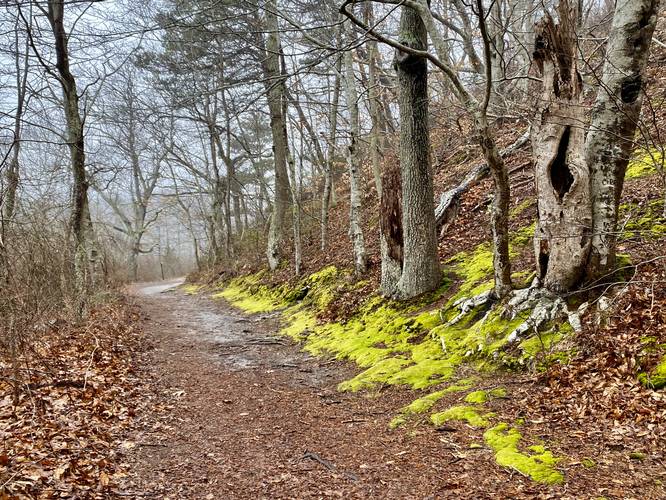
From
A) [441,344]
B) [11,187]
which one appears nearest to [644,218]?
[441,344]

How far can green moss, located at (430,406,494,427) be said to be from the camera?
4.16 meters

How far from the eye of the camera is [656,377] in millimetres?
3764

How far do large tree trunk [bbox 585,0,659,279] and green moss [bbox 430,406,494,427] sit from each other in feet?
7.57

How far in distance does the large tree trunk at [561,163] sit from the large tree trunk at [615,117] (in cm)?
14

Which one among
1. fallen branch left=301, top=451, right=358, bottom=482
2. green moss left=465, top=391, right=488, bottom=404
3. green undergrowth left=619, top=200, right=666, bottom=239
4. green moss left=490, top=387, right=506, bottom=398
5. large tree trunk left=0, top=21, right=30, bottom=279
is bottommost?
fallen branch left=301, top=451, right=358, bottom=482

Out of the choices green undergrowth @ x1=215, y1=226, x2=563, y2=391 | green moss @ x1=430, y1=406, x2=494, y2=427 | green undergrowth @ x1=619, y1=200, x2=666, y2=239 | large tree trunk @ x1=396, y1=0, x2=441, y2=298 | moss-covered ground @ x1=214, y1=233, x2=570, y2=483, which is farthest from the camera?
large tree trunk @ x1=396, y1=0, x2=441, y2=298

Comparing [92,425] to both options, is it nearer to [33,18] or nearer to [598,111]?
[598,111]

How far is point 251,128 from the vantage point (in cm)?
2328

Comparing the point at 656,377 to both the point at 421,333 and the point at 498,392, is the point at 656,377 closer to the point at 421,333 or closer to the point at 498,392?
the point at 498,392

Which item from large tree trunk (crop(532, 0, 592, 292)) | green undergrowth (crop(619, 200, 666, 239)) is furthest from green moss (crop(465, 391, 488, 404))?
green undergrowth (crop(619, 200, 666, 239))

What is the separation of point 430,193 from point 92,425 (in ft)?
20.6

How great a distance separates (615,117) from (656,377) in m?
3.02

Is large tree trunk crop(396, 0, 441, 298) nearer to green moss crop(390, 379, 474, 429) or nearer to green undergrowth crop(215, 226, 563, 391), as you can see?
green undergrowth crop(215, 226, 563, 391)

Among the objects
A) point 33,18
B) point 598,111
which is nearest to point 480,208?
point 598,111
